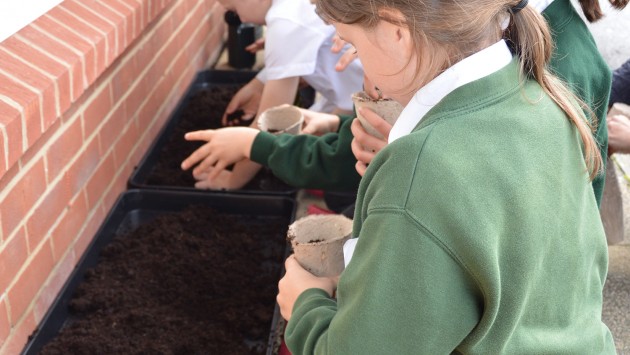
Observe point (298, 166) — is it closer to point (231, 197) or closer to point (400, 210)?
point (231, 197)

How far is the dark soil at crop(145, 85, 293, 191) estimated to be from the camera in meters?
3.22

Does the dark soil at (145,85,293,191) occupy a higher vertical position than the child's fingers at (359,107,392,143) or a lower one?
lower

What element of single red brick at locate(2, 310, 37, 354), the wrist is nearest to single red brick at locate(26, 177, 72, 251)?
single red brick at locate(2, 310, 37, 354)

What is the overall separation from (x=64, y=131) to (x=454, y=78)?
4.60 feet

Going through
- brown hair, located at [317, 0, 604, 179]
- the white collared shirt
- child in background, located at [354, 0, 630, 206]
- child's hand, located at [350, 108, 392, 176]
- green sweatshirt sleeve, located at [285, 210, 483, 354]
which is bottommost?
child's hand, located at [350, 108, 392, 176]

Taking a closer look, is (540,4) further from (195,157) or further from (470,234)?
(195,157)

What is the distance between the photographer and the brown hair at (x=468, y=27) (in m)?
1.36

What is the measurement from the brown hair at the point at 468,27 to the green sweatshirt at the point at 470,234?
1.2 inches

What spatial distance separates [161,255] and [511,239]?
167 cm

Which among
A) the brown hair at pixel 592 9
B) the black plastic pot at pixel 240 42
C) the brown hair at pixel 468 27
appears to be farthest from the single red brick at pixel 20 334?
the black plastic pot at pixel 240 42

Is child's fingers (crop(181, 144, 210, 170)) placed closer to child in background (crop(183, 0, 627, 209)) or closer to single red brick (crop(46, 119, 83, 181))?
child in background (crop(183, 0, 627, 209))

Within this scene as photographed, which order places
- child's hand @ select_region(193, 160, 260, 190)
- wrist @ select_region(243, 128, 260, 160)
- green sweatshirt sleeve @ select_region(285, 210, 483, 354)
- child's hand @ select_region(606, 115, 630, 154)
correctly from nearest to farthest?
green sweatshirt sleeve @ select_region(285, 210, 483, 354) < wrist @ select_region(243, 128, 260, 160) < child's hand @ select_region(606, 115, 630, 154) < child's hand @ select_region(193, 160, 260, 190)

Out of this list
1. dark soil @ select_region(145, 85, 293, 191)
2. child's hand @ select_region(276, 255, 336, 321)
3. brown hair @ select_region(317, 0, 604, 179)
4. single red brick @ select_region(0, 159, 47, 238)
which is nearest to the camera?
brown hair @ select_region(317, 0, 604, 179)

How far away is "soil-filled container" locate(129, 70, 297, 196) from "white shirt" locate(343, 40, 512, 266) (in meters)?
1.66
